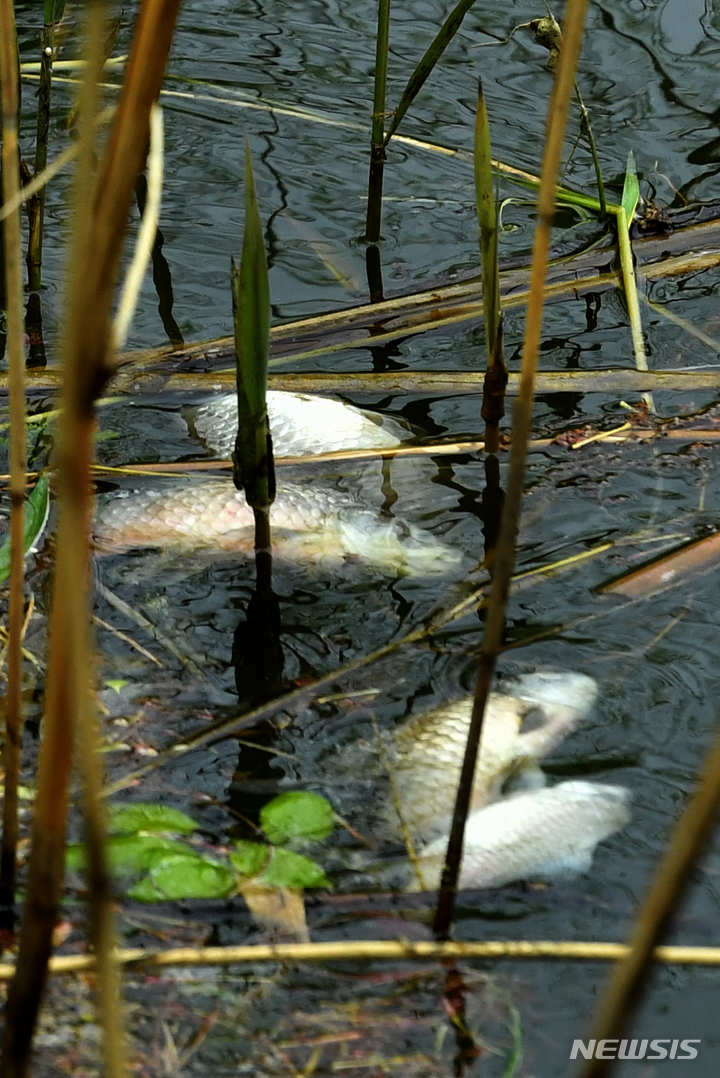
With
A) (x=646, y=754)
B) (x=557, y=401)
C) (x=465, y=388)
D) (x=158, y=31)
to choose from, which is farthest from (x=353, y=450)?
(x=158, y=31)

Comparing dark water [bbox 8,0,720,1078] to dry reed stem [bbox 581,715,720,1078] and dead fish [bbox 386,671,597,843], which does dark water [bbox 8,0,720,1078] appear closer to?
dead fish [bbox 386,671,597,843]

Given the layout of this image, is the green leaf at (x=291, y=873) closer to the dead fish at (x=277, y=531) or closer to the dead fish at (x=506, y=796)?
the dead fish at (x=506, y=796)

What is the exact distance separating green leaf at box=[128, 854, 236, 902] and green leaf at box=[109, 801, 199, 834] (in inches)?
2.3

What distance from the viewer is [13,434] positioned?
44.5 inches

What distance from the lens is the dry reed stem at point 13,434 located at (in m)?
1.09

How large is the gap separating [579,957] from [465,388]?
1540mm

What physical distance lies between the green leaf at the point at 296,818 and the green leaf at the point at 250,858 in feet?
0.12

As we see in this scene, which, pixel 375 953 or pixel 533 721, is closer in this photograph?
pixel 375 953

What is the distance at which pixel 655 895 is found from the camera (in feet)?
2.03

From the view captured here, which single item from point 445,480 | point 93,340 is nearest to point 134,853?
point 93,340

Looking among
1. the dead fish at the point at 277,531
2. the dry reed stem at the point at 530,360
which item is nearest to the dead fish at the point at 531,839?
the dry reed stem at the point at 530,360

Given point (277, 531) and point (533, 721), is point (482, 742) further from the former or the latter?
point (277, 531)

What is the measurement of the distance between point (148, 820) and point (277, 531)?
816 millimetres

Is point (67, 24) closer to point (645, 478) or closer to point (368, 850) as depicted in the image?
point (645, 478)
